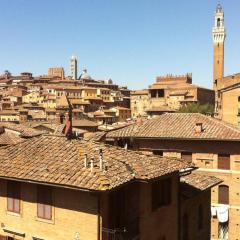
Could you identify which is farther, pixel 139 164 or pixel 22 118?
pixel 22 118

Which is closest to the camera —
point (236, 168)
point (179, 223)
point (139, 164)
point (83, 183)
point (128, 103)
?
point (83, 183)

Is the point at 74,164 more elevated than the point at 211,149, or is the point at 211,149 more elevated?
the point at 74,164

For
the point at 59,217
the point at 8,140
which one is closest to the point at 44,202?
the point at 59,217

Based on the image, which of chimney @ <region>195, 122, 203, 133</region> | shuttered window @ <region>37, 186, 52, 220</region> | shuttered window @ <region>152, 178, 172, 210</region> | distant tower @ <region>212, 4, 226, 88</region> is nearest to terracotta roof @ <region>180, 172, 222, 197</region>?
shuttered window @ <region>152, 178, 172, 210</region>

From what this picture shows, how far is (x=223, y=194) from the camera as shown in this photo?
2881cm

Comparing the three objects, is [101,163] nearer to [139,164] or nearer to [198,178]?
[139,164]

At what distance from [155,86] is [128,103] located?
23.5m

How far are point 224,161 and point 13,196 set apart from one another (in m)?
16.8

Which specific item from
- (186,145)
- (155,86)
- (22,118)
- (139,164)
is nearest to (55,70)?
(155,86)

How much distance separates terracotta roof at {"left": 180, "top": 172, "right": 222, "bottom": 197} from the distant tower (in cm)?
9412

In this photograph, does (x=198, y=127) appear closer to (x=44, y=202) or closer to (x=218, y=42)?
(x=44, y=202)

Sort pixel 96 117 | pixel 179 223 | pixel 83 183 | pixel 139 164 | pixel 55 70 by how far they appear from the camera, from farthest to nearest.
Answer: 1. pixel 55 70
2. pixel 96 117
3. pixel 179 223
4. pixel 139 164
5. pixel 83 183

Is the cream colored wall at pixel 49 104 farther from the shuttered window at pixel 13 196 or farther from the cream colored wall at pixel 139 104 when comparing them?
the shuttered window at pixel 13 196

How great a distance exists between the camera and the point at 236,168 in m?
27.8
